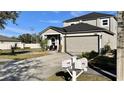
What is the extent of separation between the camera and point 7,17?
10344 millimetres

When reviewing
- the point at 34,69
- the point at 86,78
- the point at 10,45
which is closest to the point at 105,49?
the point at 86,78

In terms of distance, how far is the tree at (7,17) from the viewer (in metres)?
9.74

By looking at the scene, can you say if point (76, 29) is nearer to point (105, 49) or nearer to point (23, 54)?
point (105, 49)

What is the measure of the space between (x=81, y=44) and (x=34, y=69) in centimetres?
253

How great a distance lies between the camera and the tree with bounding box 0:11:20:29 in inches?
383

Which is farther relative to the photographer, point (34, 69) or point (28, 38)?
point (28, 38)

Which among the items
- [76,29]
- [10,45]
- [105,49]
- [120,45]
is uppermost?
[76,29]

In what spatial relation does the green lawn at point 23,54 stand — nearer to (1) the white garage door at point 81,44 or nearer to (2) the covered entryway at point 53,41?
(2) the covered entryway at point 53,41

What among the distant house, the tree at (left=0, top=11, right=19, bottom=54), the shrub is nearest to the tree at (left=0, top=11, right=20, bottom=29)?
the tree at (left=0, top=11, right=19, bottom=54)

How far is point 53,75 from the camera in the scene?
25.4 feet
